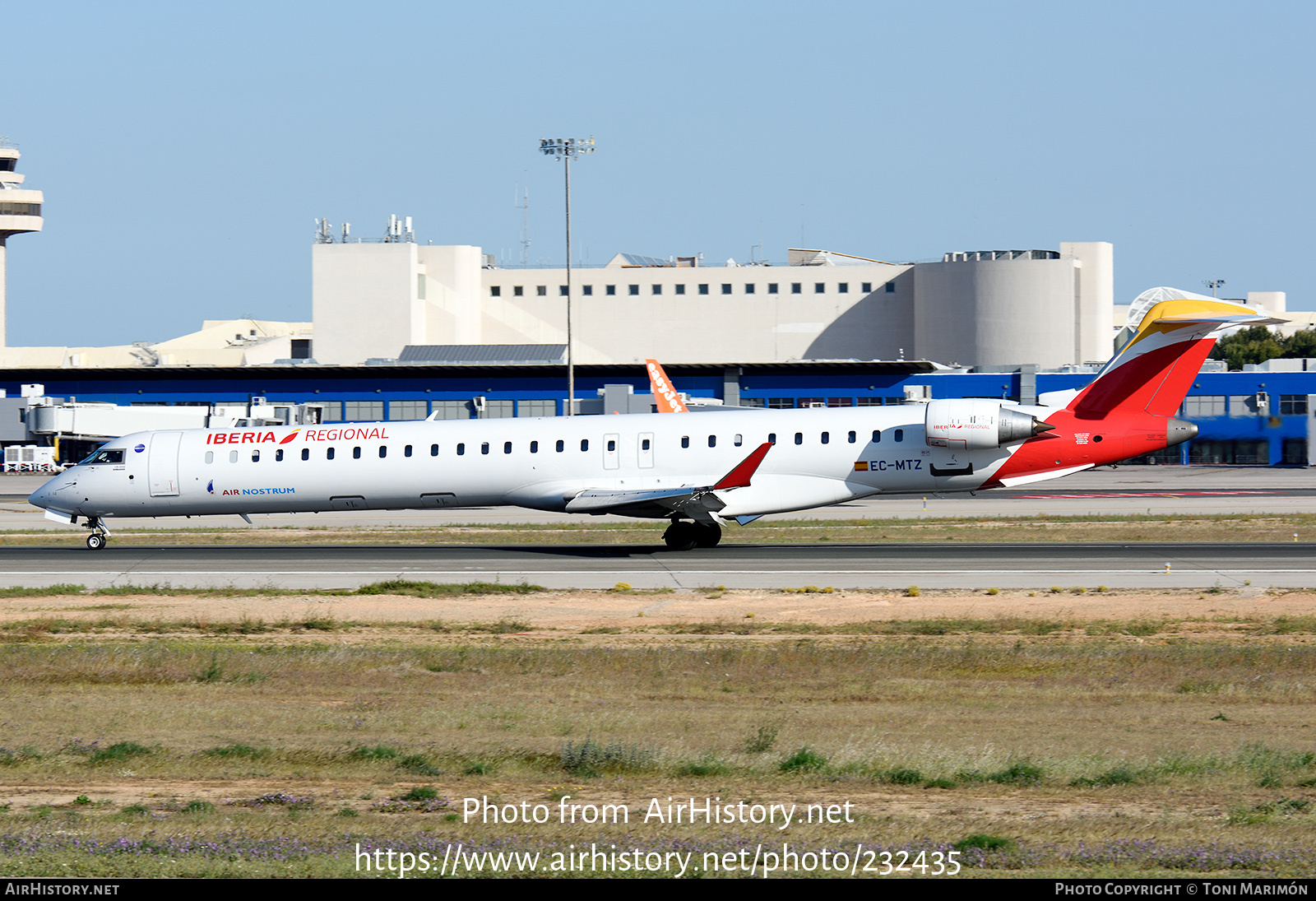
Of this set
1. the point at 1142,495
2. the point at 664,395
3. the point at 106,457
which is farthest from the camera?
the point at 664,395

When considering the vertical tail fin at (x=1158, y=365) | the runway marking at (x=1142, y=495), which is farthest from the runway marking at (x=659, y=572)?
the runway marking at (x=1142, y=495)

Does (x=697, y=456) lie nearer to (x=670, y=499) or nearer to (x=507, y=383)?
(x=670, y=499)

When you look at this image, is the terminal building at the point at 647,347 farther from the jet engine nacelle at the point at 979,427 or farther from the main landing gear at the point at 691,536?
the jet engine nacelle at the point at 979,427

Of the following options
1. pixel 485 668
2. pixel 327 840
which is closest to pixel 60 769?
pixel 327 840

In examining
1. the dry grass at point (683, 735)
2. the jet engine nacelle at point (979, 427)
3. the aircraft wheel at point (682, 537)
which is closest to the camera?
the dry grass at point (683, 735)

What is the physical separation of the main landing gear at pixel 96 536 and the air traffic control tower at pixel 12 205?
299ft

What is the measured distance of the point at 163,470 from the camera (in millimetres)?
30609

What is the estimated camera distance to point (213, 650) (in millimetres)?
17594

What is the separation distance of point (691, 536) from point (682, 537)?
21 centimetres

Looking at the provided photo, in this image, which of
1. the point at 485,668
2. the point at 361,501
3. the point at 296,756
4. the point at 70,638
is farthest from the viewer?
the point at 361,501

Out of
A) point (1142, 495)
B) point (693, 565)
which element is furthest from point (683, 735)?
point (1142, 495)

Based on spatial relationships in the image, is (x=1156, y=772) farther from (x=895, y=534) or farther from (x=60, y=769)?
(x=895, y=534)

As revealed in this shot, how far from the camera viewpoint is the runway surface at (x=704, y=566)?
2406 centimetres
